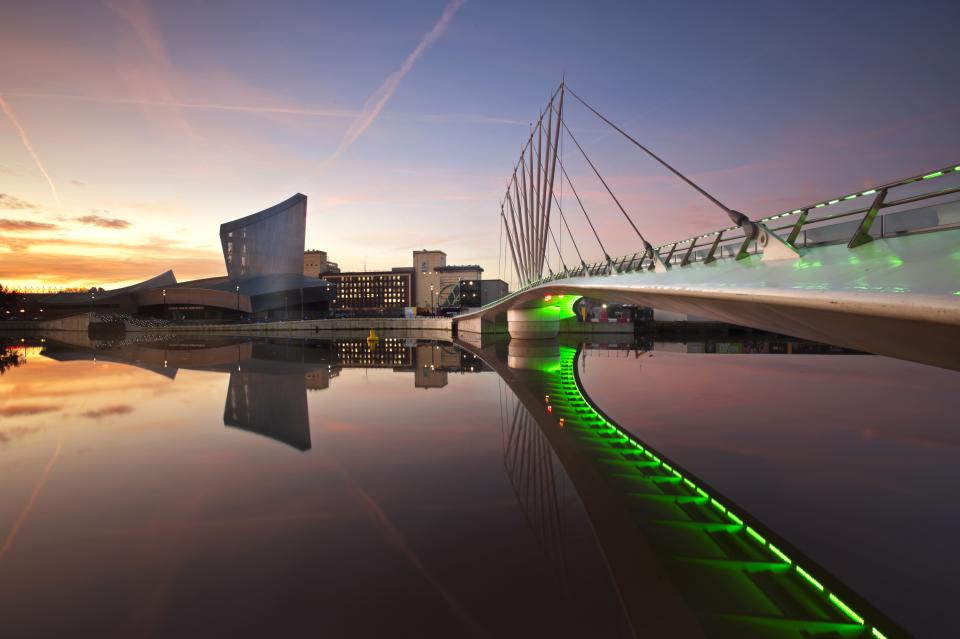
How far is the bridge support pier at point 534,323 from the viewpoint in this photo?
143ft

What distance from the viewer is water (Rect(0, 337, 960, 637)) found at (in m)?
4.02

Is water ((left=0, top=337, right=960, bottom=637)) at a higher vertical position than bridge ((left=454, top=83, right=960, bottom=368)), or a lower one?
lower

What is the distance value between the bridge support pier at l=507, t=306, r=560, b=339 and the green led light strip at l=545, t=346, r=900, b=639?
956 inches

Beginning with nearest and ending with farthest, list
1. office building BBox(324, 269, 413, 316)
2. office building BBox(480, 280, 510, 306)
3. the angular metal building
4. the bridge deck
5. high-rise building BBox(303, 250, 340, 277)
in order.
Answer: the bridge deck
the angular metal building
office building BBox(480, 280, 510, 306)
office building BBox(324, 269, 413, 316)
high-rise building BBox(303, 250, 340, 277)

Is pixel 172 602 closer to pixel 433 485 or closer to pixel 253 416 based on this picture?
pixel 433 485

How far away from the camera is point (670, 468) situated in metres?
7.89

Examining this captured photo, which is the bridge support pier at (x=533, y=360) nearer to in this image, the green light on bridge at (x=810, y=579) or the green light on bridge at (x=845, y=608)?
the green light on bridge at (x=810, y=579)

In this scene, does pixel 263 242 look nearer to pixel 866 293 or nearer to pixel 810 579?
pixel 866 293

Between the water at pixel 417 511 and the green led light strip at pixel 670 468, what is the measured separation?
263 mm

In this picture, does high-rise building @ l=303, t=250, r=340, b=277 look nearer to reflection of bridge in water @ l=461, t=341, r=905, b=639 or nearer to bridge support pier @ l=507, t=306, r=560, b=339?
bridge support pier @ l=507, t=306, r=560, b=339

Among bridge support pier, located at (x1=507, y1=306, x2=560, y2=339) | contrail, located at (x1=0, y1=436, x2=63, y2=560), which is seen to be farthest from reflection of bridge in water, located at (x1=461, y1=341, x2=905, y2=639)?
bridge support pier, located at (x1=507, y1=306, x2=560, y2=339)

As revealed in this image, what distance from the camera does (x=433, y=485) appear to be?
22.8ft

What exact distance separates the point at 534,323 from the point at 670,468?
117 ft

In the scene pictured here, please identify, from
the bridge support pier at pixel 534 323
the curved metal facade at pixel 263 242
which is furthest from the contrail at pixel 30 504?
the curved metal facade at pixel 263 242
